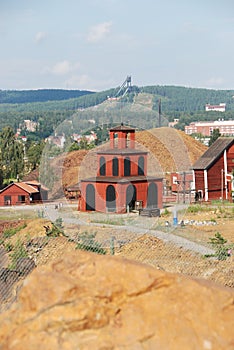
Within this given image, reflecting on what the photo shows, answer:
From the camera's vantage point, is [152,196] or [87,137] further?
[152,196]

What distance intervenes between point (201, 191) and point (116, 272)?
2738 centimetres

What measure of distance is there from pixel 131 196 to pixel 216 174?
9.90m

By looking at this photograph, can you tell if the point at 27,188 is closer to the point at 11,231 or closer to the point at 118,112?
the point at 118,112

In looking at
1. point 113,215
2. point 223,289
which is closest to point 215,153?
point 113,215

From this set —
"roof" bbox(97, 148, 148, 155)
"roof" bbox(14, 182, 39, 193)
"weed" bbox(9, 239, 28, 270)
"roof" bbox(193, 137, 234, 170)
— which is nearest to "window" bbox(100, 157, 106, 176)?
"roof" bbox(97, 148, 148, 155)

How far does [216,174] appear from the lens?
31609mm

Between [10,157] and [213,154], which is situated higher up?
[213,154]

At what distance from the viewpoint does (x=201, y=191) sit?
3089 cm

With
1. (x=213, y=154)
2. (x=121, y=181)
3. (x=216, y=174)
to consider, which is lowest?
(x=216, y=174)

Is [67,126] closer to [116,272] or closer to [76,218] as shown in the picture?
[76,218]

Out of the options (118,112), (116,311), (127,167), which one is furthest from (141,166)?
(116,311)

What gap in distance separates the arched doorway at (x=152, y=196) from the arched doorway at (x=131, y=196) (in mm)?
747

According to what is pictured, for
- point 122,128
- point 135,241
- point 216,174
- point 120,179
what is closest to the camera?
point 135,241

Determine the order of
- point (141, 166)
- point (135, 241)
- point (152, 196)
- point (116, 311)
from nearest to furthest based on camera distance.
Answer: point (116, 311) → point (135, 241) → point (152, 196) → point (141, 166)
